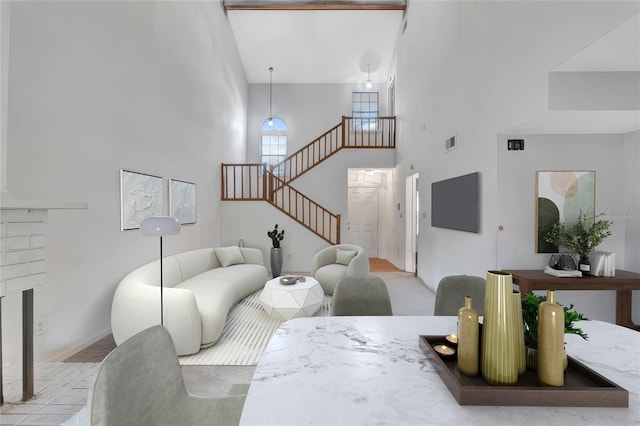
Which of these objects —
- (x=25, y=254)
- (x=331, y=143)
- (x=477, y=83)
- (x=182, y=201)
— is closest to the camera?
(x=25, y=254)

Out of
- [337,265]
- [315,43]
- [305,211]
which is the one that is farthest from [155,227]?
[315,43]

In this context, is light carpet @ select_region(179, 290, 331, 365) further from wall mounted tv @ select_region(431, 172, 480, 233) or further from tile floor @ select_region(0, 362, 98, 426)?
wall mounted tv @ select_region(431, 172, 480, 233)

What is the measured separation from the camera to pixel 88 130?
2875 millimetres

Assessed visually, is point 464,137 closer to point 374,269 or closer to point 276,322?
point 276,322

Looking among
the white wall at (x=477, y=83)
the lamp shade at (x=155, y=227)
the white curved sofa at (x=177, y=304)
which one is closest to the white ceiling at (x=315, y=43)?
the white wall at (x=477, y=83)

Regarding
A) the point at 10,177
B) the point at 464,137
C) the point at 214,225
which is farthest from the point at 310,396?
the point at 214,225

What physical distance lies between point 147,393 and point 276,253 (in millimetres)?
4937

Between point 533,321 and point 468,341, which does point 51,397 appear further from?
point 533,321

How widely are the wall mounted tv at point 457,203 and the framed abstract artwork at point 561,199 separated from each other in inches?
22.7

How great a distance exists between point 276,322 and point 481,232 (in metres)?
2.62

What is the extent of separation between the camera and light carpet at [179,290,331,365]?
2684 millimetres

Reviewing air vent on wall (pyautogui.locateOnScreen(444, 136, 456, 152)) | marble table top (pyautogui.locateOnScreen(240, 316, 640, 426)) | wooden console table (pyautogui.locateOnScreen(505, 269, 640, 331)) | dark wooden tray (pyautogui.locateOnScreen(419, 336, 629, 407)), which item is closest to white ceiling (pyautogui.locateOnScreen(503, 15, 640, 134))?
air vent on wall (pyautogui.locateOnScreen(444, 136, 456, 152))

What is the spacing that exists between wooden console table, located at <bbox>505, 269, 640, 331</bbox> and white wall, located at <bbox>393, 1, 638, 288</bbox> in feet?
1.25

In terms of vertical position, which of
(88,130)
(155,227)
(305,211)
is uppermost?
(88,130)
